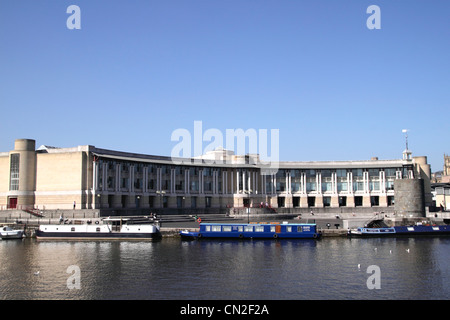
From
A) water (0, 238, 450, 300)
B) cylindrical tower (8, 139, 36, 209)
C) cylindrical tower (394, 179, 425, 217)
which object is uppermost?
cylindrical tower (8, 139, 36, 209)

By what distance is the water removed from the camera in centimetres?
3106

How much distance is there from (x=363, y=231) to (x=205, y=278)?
36167mm

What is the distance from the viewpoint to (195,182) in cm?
9875

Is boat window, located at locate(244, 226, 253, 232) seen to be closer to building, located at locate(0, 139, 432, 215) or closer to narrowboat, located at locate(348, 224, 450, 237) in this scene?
narrowboat, located at locate(348, 224, 450, 237)

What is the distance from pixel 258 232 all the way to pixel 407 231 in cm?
2263

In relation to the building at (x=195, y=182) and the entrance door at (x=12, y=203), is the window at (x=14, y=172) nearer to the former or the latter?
the building at (x=195, y=182)

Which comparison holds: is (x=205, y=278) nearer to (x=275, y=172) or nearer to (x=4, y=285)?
(x=4, y=285)

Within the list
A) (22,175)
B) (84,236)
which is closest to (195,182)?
(22,175)

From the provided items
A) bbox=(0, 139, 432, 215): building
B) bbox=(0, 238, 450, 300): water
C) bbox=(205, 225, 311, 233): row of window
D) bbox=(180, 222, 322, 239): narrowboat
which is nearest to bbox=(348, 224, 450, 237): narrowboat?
bbox=(0, 139, 432, 215): building

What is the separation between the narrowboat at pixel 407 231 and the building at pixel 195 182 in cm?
492

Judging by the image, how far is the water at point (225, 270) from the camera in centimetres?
3106

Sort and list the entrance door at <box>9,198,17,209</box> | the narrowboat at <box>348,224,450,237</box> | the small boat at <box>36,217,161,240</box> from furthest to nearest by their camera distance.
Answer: the entrance door at <box>9,198,17,209</box>
the narrowboat at <box>348,224,450,237</box>
the small boat at <box>36,217,161,240</box>

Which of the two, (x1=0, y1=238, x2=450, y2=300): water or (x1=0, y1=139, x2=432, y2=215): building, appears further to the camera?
(x1=0, y1=139, x2=432, y2=215): building

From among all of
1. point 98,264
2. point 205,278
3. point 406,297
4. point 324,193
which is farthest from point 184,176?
point 406,297
